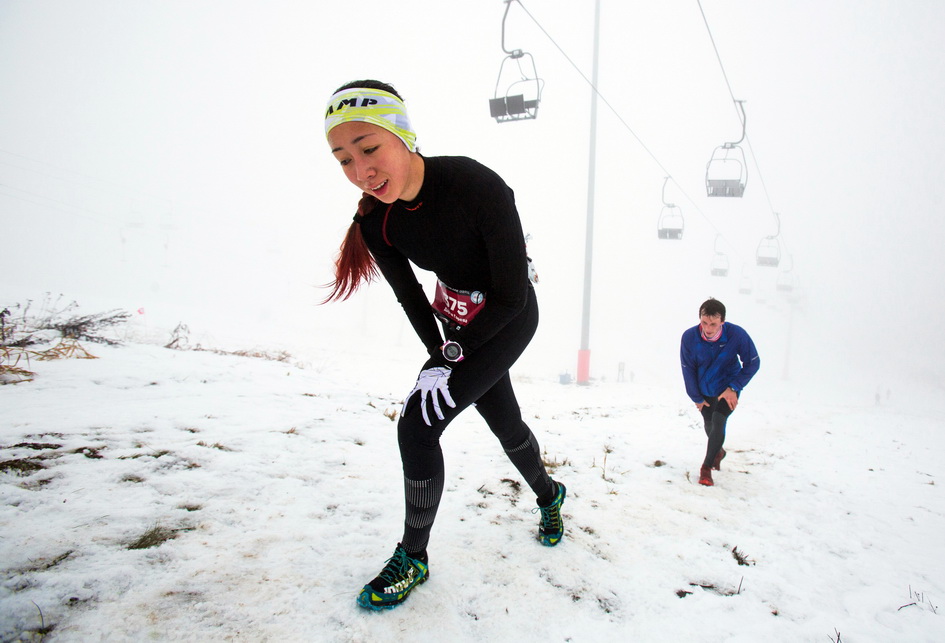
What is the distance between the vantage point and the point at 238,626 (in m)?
1.68

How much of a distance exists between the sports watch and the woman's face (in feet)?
2.30

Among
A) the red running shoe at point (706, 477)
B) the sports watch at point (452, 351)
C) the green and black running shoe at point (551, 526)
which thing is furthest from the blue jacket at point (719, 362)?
the sports watch at point (452, 351)

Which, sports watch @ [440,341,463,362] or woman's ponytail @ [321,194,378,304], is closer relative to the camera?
sports watch @ [440,341,463,362]

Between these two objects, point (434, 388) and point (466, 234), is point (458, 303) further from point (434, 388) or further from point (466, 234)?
point (434, 388)

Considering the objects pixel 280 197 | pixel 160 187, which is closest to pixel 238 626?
pixel 160 187

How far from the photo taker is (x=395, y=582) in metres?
1.92

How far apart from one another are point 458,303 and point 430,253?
31cm

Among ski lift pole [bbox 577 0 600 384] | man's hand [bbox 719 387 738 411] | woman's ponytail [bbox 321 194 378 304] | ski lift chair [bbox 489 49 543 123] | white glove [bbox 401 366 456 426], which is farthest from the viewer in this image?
ski lift pole [bbox 577 0 600 384]

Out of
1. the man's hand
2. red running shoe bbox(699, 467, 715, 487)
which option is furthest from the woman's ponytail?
the man's hand

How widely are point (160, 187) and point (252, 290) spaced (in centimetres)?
4872

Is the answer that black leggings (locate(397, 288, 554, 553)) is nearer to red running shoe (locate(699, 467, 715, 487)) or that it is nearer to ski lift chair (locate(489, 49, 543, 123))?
red running shoe (locate(699, 467, 715, 487))

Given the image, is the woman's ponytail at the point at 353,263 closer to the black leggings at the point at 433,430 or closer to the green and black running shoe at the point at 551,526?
the black leggings at the point at 433,430

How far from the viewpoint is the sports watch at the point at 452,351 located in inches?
76.1

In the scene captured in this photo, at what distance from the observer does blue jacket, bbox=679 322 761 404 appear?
4.45 metres
